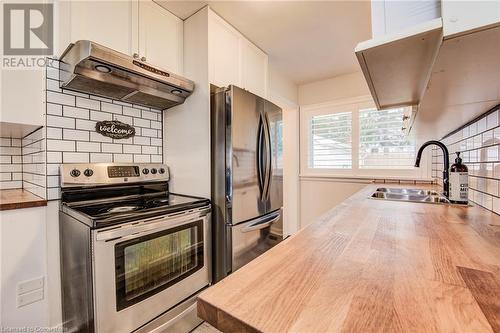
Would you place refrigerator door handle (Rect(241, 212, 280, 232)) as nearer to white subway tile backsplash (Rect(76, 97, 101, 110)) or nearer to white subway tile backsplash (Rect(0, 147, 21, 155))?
white subway tile backsplash (Rect(76, 97, 101, 110))

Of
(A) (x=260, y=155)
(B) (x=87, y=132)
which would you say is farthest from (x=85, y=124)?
(A) (x=260, y=155)

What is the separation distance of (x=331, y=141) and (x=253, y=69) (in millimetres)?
1597

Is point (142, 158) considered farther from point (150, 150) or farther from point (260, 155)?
point (260, 155)

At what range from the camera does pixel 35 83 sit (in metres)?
1.33

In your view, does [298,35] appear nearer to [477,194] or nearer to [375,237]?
[477,194]

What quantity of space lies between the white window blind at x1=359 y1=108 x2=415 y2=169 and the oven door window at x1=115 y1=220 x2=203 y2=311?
2.41 metres

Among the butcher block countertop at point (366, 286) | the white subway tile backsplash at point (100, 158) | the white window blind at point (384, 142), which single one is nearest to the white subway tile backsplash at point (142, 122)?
the white subway tile backsplash at point (100, 158)

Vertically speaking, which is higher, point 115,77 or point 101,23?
point 101,23

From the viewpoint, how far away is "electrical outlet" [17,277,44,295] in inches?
48.9

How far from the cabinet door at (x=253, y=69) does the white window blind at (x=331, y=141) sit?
125 centimetres

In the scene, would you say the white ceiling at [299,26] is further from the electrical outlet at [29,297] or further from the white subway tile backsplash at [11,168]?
the electrical outlet at [29,297]

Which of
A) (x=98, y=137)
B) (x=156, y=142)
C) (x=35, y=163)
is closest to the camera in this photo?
(x=35, y=163)

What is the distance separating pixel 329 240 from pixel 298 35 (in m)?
2.07

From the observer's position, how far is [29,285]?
1.27 m
